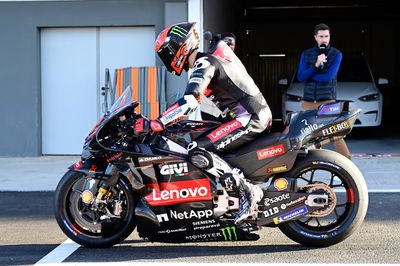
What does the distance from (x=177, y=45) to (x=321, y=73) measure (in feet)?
11.4

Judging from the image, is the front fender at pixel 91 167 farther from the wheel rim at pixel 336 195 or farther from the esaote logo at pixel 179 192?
the wheel rim at pixel 336 195

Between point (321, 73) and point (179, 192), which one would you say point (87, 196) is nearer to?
point (179, 192)

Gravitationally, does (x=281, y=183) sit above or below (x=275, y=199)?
above

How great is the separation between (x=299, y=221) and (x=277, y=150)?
1.95ft

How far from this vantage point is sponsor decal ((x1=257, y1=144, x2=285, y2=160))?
6078mm

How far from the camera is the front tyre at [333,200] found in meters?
6.07

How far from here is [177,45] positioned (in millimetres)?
6012

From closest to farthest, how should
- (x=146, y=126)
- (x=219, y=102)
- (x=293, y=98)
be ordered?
(x=146, y=126) < (x=219, y=102) < (x=293, y=98)

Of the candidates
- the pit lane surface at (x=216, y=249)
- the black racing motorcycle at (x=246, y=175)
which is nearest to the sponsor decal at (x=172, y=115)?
the black racing motorcycle at (x=246, y=175)

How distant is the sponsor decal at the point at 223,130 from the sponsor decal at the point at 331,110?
646mm

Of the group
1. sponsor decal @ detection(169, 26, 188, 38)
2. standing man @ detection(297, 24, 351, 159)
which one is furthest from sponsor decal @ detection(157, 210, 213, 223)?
standing man @ detection(297, 24, 351, 159)

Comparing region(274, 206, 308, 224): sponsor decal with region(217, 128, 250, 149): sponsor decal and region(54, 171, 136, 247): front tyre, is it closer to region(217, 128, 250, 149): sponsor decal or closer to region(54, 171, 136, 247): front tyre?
region(217, 128, 250, 149): sponsor decal

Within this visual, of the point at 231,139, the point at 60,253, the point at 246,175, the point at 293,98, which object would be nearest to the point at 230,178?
the point at 246,175

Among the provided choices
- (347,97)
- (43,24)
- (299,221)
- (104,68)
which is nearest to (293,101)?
(347,97)
